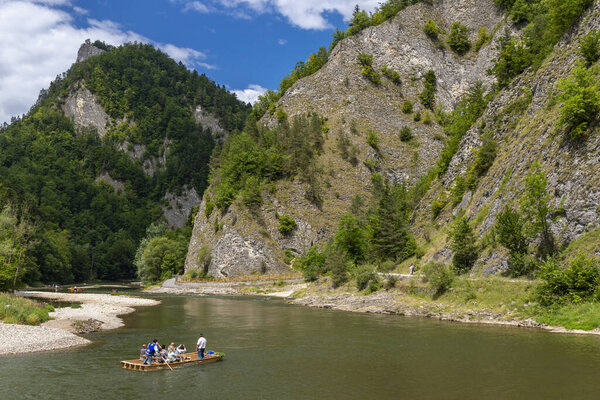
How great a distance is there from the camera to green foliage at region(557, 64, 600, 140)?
4869cm

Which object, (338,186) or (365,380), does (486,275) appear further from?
(338,186)

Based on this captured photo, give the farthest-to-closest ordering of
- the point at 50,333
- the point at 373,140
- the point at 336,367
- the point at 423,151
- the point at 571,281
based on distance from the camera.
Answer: the point at 423,151, the point at 373,140, the point at 571,281, the point at 50,333, the point at 336,367

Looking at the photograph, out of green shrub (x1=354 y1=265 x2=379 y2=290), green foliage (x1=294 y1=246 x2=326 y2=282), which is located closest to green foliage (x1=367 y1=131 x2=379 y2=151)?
green foliage (x1=294 y1=246 x2=326 y2=282)

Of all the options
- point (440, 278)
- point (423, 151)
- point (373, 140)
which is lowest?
point (440, 278)

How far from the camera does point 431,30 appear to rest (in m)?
152

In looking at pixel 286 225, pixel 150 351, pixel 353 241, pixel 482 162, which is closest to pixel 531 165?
pixel 482 162

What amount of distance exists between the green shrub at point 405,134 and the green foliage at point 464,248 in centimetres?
7996

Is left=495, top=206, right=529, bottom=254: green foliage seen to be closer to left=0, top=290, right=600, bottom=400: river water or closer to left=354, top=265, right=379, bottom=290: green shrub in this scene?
left=0, top=290, right=600, bottom=400: river water

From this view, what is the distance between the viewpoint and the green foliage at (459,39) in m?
151

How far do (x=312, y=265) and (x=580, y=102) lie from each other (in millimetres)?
59623

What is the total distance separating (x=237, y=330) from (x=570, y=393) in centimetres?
3109

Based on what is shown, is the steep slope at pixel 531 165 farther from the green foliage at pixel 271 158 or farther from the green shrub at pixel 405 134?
the green shrub at pixel 405 134

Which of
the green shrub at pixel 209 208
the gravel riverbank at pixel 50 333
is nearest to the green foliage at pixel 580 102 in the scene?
the gravel riverbank at pixel 50 333

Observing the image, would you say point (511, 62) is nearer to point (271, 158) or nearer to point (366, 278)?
point (366, 278)
